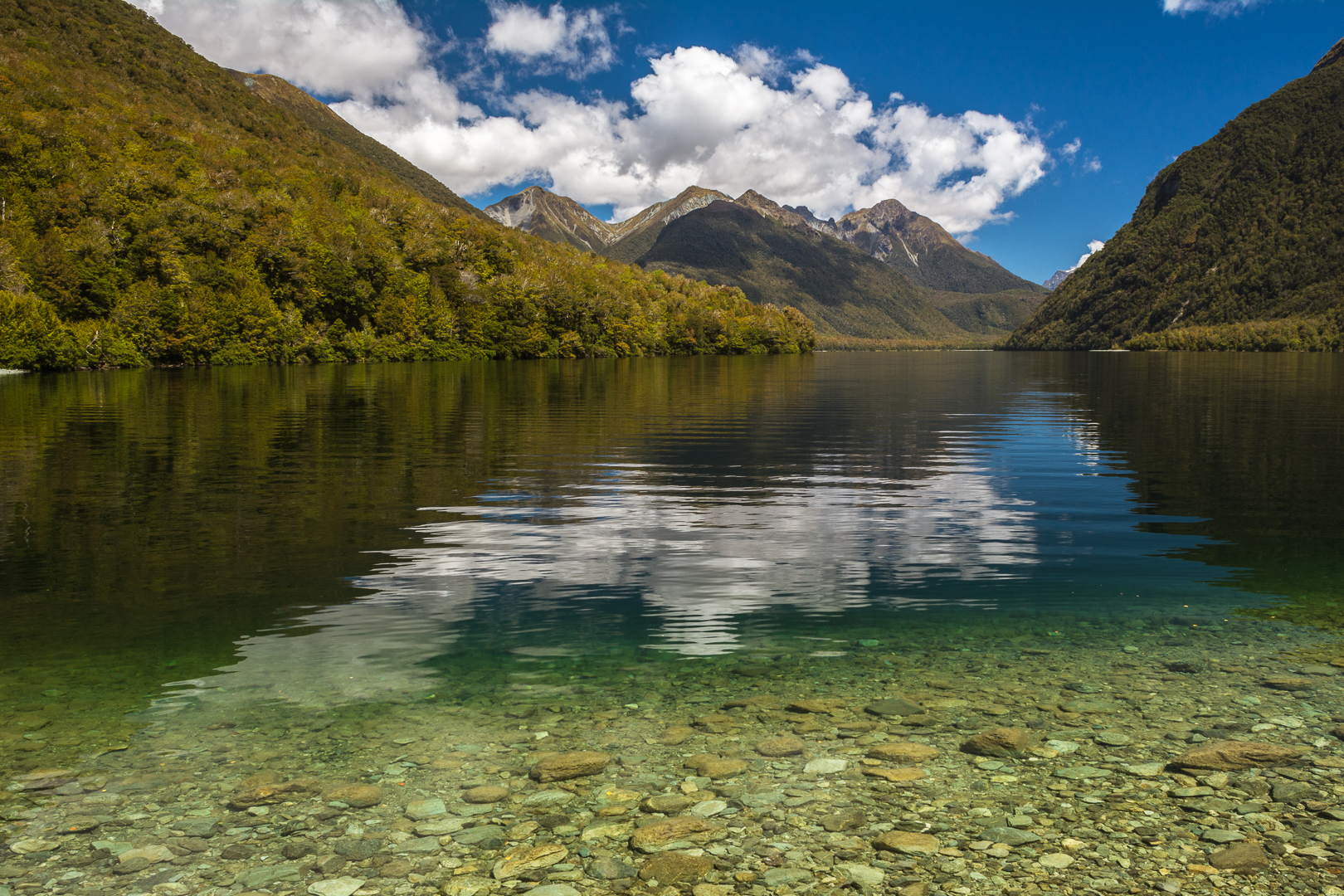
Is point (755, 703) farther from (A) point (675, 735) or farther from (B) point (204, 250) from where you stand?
(B) point (204, 250)

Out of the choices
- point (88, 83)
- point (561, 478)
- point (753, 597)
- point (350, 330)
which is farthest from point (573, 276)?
point (753, 597)

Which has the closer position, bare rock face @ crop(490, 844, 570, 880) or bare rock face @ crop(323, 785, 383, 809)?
bare rock face @ crop(490, 844, 570, 880)

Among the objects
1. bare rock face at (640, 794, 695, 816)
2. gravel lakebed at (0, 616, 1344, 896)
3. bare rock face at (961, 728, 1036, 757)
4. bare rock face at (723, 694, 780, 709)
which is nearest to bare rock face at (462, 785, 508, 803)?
gravel lakebed at (0, 616, 1344, 896)

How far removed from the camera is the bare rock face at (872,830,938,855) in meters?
5.93

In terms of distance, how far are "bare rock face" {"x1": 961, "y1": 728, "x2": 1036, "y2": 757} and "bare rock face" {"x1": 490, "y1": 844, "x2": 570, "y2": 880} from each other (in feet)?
13.3

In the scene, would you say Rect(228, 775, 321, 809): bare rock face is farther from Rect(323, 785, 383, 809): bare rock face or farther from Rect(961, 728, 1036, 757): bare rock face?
Rect(961, 728, 1036, 757): bare rock face

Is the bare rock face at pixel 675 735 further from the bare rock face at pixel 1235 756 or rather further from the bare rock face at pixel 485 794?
the bare rock face at pixel 1235 756

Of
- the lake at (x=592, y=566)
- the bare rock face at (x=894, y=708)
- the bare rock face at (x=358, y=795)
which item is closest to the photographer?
the bare rock face at (x=358, y=795)

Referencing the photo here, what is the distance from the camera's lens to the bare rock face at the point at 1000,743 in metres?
7.52

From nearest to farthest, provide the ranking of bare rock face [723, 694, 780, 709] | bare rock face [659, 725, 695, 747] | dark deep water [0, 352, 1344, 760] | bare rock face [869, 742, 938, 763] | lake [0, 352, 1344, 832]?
bare rock face [869, 742, 938, 763] → bare rock face [659, 725, 695, 747] → bare rock face [723, 694, 780, 709] → lake [0, 352, 1344, 832] → dark deep water [0, 352, 1344, 760]

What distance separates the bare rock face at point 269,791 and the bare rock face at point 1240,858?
267 inches

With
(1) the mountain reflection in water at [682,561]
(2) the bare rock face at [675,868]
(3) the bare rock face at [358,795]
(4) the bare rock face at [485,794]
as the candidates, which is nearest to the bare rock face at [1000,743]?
(2) the bare rock face at [675,868]

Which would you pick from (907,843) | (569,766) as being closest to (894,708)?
(907,843)

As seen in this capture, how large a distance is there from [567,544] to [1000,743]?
968cm
